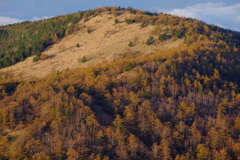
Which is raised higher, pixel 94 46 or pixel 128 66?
pixel 94 46

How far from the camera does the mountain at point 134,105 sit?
216 ft

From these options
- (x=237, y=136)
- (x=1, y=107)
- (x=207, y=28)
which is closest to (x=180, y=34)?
(x=207, y=28)

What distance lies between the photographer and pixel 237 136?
73.7 m

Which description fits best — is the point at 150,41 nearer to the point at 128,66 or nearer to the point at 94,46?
the point at 94,46

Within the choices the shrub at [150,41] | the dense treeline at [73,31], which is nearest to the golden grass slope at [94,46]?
the shrub at [150,41]

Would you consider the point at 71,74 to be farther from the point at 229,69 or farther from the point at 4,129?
the point at 229,69

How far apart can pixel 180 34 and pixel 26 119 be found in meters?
92.3

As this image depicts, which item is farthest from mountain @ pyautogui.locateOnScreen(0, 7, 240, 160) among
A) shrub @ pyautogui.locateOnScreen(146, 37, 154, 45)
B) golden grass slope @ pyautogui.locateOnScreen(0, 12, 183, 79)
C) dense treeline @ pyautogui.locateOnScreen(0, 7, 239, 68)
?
dense treeline @ pyautogui.locateOnScreen(0, 7, 239, 68)

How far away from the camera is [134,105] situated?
8194 centimetres

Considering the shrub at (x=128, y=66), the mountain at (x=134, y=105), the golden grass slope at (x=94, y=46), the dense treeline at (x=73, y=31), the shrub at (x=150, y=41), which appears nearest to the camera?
the mountain at (x=134, y=105)

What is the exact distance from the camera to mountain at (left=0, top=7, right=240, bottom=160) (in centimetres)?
6575

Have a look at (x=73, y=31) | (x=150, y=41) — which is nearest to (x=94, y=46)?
(x=150, y=41)

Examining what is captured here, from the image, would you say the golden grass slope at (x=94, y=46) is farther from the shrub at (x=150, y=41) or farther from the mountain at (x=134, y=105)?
the shrub at (x=150, y=41)

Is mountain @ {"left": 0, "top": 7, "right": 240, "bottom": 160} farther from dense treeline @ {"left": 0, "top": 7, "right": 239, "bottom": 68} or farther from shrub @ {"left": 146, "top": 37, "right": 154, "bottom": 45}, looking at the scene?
dense treeline @ {"left": 0, "top": 7, "right": 239, "bottom": 68}
